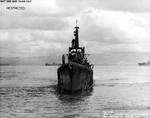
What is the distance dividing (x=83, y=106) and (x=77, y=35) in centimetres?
2065

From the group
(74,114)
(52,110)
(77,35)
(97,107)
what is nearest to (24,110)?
(52,110)

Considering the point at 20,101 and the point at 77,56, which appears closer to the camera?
the point at 20,101

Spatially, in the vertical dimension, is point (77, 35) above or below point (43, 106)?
above

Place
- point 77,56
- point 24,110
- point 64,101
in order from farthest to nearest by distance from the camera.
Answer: point 77,56
point 64,101
point 24,110

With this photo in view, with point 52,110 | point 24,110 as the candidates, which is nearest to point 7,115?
point 24,110

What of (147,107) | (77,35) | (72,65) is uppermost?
(77,35)

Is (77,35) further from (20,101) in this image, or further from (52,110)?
(52,110)

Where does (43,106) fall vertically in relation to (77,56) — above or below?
below

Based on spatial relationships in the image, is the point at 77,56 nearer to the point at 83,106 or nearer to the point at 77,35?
the point at 77,35

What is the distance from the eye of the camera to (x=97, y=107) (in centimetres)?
3728

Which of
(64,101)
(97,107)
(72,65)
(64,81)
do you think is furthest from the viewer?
(64,81)

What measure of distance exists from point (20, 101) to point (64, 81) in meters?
8.36

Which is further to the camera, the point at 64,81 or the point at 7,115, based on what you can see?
the point at 64,81

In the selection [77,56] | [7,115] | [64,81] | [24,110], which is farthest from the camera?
[77,56]
